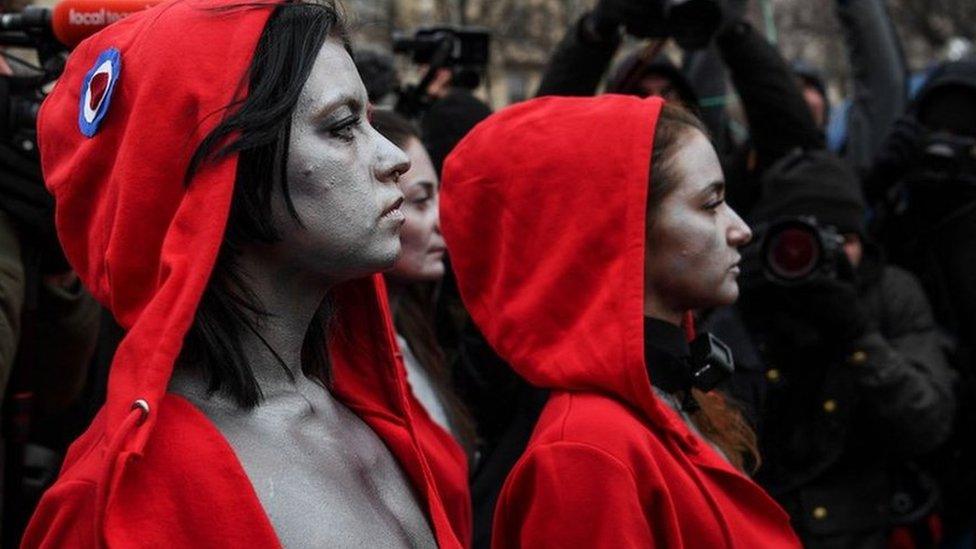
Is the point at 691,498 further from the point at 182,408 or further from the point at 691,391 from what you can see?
the point at 182,408

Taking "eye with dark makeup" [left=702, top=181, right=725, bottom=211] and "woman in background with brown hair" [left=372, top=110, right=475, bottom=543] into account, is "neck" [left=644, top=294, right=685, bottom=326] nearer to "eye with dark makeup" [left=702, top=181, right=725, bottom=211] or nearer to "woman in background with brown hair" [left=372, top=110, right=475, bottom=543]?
"eye with dark makeup" [left=702, top=181, right=725, bottom=211]

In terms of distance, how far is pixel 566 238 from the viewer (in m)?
2.35

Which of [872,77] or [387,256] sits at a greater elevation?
[387,256]

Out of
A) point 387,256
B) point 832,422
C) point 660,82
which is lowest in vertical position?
point 832,422

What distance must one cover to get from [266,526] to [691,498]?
86 cm

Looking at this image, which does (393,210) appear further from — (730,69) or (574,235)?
(730,69)

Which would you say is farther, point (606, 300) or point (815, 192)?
point (815, 192)

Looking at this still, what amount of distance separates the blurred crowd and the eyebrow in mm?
641

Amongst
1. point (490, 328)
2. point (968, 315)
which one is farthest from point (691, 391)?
point (968, 315)

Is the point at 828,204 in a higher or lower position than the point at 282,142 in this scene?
lower

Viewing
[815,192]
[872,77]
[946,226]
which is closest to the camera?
[815,192]

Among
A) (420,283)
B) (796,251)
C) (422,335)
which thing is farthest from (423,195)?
(796,251)

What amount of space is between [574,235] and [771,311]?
121 centimetres

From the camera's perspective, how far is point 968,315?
3986 mm
